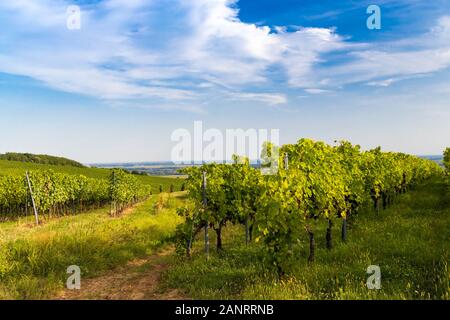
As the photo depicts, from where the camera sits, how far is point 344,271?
366 inches

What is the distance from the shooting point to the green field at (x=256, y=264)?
8.04m

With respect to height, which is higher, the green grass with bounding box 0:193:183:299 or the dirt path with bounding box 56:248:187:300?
the green grass with bounding box 0:193:183:299

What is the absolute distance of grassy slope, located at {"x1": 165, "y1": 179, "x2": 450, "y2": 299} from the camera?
304 inches

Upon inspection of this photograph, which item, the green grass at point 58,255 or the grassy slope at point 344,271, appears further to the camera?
the green grass at point 58,255

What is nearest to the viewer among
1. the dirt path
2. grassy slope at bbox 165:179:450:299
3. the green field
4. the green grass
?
grassy slope at bbox 165:179:450:299

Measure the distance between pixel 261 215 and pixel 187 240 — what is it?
5107 mm

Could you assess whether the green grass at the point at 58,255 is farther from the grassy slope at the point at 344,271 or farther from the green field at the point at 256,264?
the grassy slope at the point at 344,271

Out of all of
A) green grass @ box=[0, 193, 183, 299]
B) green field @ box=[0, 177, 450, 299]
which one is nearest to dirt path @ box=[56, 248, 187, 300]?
green field @ box=[0, 177, 450, 299]

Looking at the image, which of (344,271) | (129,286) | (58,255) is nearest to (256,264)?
(344,271)

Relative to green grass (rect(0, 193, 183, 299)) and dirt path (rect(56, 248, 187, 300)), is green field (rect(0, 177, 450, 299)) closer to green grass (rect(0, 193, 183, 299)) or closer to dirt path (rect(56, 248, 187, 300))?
green grass (rect(0, 193, 183, 299))

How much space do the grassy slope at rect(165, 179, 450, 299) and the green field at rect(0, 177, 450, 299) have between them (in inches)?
1.0

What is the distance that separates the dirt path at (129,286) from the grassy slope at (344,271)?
57 centimetres

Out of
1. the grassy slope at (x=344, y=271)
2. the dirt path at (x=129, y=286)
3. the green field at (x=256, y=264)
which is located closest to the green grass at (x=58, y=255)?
Result: the green field at (x=256, y=264)
